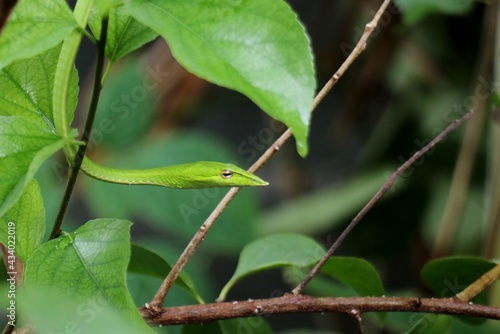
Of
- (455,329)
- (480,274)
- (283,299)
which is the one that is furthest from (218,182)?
(455,329)

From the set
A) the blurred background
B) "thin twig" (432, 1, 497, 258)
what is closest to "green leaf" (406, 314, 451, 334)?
the blurred background

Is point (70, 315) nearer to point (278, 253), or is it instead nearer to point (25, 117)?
point (25, 117)

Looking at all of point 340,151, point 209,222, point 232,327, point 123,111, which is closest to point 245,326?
point 232,327

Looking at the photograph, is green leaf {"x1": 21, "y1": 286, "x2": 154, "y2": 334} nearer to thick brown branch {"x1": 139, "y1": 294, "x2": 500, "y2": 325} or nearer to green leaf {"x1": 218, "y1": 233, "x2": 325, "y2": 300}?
thick brown branch {"x1": 139, "y1": 294, "x2": 500, "y2": 325}

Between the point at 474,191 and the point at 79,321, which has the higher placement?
the point at 79,321

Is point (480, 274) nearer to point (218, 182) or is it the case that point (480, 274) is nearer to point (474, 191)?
point (218, 182)
